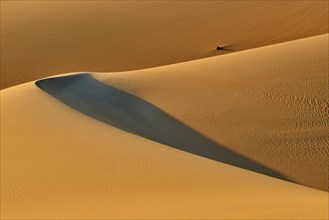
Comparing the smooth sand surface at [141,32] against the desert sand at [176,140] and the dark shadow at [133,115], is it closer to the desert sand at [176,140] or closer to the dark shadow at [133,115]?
the desert sand at [176,140]

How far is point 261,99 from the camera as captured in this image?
6770 millimetres

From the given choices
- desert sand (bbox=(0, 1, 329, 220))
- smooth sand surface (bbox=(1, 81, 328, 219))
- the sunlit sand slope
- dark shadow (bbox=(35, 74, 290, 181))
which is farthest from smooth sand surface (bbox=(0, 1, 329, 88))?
smooth sand surface (bbox=(1, 81, 328, 219))

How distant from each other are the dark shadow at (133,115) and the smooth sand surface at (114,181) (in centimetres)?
43

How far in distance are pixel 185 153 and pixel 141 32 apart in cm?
784

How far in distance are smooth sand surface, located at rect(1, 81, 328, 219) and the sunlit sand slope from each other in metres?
1.01

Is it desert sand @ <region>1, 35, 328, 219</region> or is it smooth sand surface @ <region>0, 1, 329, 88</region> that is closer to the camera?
desert sand @ <region>1, 35, 328, 219</region>

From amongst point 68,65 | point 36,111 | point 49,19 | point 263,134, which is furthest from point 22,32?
point 263,134

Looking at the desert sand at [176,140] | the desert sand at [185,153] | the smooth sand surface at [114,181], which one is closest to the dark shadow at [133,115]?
the desert sand at [176,140]

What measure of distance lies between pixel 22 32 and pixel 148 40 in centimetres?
322

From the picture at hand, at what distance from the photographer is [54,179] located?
195 inches

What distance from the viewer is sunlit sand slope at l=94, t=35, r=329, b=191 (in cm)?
605

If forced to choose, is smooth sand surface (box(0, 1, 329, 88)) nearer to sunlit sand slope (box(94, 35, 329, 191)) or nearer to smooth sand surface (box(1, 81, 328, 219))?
sunlit sand slope (box(94, 35, 329, 191))

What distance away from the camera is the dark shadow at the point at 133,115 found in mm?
6215

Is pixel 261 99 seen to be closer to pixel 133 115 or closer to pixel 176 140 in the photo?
pixel 176 140
